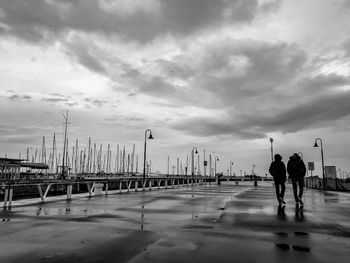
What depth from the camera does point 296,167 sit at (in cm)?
1514

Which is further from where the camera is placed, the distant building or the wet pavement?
the distant building

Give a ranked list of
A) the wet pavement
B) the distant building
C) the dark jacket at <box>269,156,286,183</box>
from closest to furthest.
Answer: the wet pavement, the dark jacket at <box>269,156,286,183</box>, the distant building

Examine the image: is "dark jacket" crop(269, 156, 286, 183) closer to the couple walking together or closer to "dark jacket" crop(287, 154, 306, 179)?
the couple walking together

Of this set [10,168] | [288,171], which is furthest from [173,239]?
[10,168]

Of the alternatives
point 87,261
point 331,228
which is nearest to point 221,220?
point 331,228

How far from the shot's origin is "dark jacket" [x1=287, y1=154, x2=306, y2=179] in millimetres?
15008

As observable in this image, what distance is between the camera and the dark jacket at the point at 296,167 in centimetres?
1501

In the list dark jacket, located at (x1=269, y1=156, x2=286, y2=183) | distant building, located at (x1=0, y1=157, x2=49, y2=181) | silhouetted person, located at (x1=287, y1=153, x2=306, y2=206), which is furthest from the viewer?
distant building, located at (x1=0, y1=157, x2=49, y2=181)

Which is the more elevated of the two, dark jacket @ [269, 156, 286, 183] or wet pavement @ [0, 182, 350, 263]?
dark jacket @ [269, 156, 286, 183]

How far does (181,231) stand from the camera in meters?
7.91

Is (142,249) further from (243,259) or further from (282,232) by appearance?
(282,232)

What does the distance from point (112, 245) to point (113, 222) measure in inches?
123

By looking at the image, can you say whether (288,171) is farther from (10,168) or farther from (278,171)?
(10,168)

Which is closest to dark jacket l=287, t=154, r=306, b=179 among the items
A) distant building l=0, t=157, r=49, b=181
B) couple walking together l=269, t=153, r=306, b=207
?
couple walking together l=269, t=153, r=306, b=207
